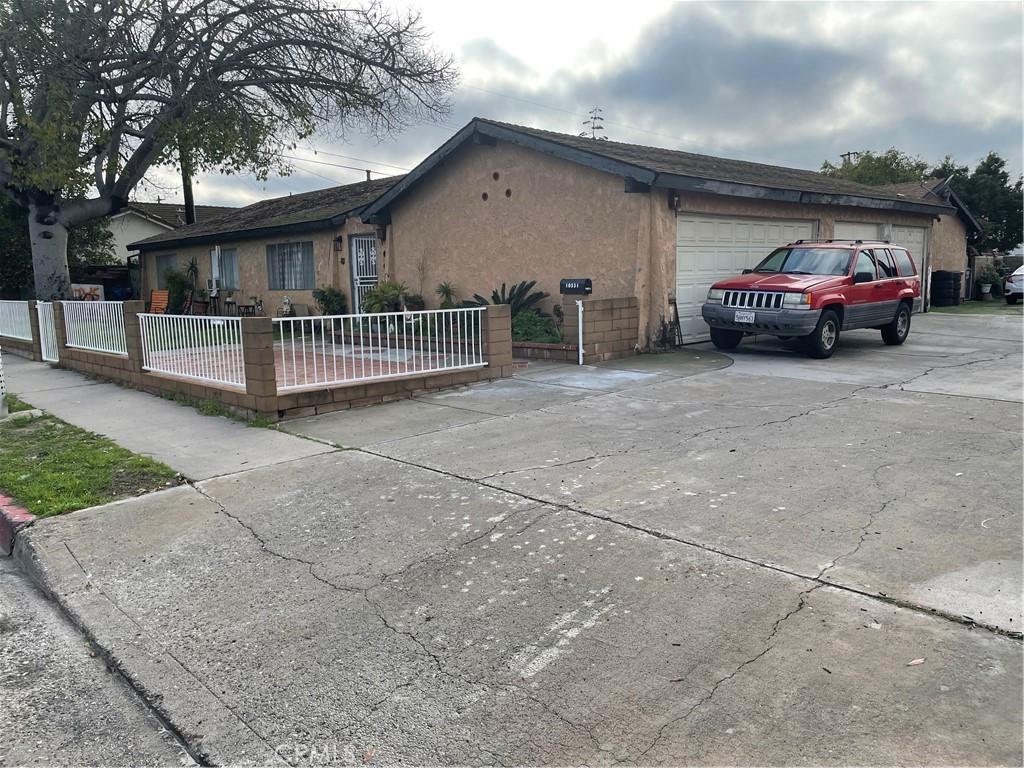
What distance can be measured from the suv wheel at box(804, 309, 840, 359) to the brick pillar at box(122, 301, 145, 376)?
9884mm

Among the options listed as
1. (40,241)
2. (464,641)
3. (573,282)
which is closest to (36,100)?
(40,241)

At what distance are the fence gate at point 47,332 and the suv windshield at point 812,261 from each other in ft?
42.0

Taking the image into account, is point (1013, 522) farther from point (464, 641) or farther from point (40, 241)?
point (40, 241)

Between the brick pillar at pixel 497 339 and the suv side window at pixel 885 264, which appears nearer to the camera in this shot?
the brick pillar at pixel 497 339

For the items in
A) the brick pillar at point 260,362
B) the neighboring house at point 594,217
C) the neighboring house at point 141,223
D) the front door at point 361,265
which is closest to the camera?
the brick pillar at point 260,362

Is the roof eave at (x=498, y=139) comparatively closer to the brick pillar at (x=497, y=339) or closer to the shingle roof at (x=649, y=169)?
the shingle roof at (x=649, y=169)

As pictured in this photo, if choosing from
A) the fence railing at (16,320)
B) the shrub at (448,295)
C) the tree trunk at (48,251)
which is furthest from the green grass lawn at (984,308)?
the tree trunk at (48,251)

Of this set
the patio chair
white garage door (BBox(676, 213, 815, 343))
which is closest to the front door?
the patio chair

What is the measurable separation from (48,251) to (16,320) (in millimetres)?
3313

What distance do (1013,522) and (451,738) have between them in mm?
3716

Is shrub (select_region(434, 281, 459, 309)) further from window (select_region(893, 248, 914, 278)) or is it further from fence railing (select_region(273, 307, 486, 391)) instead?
window (select_region(893, 248, 914, 278))

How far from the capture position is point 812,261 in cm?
1197

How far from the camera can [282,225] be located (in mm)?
19375

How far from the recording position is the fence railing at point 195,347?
866cm
